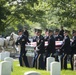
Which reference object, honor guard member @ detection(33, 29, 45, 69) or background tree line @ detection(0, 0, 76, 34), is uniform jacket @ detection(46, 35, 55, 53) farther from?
background tree line @ detection(0, 0, 76, 34)

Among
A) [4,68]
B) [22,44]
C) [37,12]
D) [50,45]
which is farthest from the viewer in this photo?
[37,12]

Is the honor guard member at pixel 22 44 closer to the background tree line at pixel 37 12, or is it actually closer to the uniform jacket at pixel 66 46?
the uniform jacket at pixel 66 46

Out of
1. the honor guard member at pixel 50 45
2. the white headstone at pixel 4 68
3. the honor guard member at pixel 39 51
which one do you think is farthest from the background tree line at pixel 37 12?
the white headstone at pixel 4 68

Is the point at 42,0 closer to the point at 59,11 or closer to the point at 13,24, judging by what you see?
the point at 59,11

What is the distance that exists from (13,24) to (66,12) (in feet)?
50.1

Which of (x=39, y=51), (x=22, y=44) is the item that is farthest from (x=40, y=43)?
(x=22, y=44)

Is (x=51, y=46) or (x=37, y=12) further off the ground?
(x=37, y=12)

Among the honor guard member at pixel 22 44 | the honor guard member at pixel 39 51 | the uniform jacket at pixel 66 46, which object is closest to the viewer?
the uniform jacket at pixel 66 46

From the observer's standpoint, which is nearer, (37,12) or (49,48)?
(49,48)

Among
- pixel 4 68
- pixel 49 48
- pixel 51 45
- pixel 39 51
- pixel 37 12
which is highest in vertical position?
pixel 37 12

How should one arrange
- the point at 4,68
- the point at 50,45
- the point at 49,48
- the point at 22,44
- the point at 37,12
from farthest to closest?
the point at 37,12, the point at 22,44, the point at 49,48, the point at 50,45, the point at 4,68

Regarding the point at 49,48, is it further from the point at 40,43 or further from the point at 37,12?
the point at 37,12

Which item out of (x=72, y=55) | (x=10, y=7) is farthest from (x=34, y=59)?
(x=10, y=7)

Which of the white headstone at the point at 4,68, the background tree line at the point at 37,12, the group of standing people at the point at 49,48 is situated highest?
the background tree line at the point at 37,12
